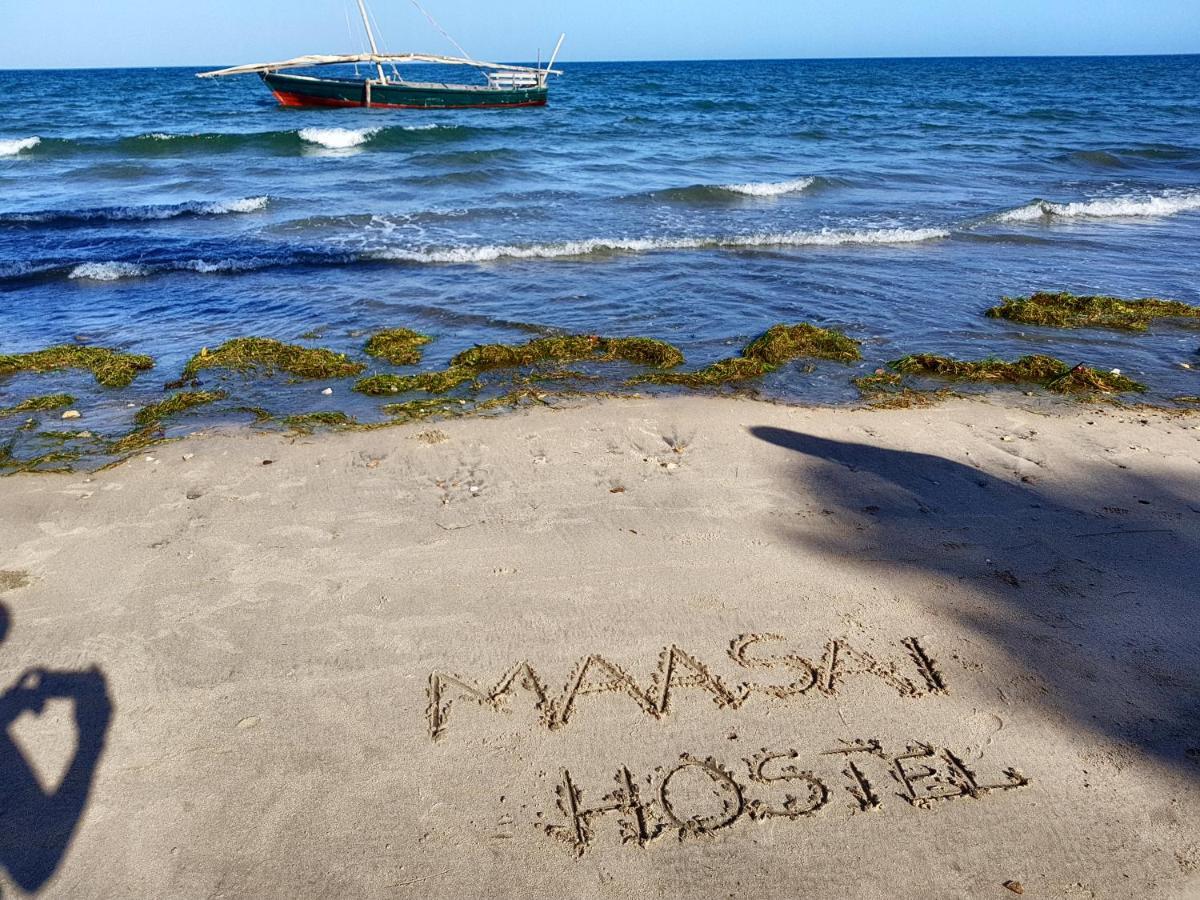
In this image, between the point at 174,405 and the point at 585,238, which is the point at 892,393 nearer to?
the point at 174,405

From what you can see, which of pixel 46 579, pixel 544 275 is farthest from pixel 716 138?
pixel 46 579

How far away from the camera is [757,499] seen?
199 inches

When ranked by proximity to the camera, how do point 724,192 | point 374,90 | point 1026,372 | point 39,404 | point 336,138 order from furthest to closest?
point 374,90
point 336,138
point 724,192
point 1026,372
point 39,404

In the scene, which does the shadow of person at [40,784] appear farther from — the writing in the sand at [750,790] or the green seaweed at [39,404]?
the green seaweed at [39,404]

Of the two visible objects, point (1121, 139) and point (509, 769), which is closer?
point (509, 769)

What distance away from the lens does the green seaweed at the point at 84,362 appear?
728 cm

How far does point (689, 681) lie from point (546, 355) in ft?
15.1

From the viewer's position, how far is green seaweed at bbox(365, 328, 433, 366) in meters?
7.71

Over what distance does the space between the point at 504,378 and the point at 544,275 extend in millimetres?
3917

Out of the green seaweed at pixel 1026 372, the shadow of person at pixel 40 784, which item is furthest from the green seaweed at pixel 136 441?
the green seaweed at pixel 1026 372

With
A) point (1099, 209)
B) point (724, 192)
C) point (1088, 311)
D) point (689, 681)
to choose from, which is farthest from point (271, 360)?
point (1099, 209)

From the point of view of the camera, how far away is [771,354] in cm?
755

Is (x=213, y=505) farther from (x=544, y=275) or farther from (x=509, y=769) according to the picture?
(x=544, y=275)

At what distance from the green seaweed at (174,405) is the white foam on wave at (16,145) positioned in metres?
23.2
